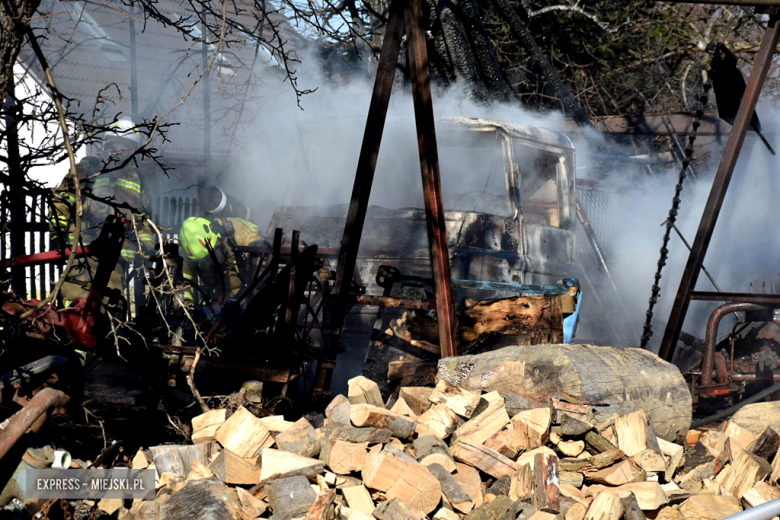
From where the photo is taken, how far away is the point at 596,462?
3.68m

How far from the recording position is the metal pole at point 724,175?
18.3ft

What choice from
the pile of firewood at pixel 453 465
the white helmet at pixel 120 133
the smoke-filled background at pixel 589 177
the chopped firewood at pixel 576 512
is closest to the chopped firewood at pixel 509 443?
the pile of firewood at pixel 453 465

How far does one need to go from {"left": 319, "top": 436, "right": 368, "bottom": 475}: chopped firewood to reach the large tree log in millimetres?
1123

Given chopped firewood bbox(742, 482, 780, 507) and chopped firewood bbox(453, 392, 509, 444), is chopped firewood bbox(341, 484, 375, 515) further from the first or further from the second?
chopped firewood bbox(742, 482, 780, 507)

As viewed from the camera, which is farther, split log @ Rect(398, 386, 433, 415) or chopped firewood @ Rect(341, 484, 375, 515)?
split log @ Rect(398, 386, 433, 415)

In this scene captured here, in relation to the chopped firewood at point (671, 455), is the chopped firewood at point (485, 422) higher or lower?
higher

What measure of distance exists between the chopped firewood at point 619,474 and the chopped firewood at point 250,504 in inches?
64.9

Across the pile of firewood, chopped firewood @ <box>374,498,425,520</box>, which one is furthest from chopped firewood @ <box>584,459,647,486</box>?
chopped firewood @ <box>374,498,425,520</box>

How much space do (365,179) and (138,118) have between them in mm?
11482

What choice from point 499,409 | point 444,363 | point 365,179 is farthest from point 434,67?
point 499,409

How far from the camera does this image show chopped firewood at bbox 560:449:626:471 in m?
3.67

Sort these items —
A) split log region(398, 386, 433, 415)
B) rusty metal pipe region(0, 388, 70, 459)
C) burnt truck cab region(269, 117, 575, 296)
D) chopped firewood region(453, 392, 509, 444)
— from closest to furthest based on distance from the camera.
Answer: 1. rusty metal pipe region(0, 388, 70, 459)
2. chopped firewood region(453, 392, 509, 444)
3. split log region(398, 386, 433, 415)
4. burnt truck cab region(269, 117, 575, 296)

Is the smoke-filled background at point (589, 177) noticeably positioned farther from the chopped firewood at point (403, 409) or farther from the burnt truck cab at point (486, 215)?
the chopped firewood at point (403, 409)

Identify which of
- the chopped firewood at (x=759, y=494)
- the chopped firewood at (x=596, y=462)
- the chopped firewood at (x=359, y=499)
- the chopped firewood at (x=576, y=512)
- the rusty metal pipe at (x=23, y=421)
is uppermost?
the rusty metal pipe at (x=23, y=421)
